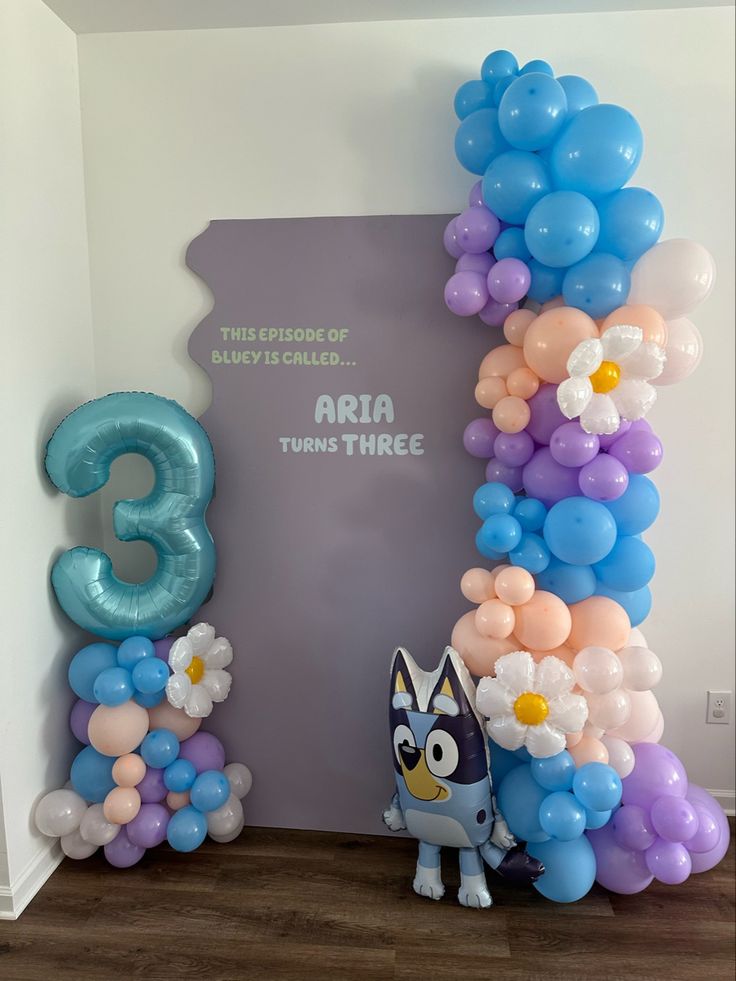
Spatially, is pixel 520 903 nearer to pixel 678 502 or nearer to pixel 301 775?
pixel 301 775

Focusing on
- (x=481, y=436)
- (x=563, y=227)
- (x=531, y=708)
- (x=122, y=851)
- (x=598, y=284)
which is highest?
(x=563, y=227)

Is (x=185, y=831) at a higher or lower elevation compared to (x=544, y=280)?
lower

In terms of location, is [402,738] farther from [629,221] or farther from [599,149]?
[599,149]

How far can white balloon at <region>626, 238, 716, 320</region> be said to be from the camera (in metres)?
1.94

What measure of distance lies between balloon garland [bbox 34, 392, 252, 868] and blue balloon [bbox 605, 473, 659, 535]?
1.15 meters

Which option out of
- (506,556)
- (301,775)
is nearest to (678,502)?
(506,556)

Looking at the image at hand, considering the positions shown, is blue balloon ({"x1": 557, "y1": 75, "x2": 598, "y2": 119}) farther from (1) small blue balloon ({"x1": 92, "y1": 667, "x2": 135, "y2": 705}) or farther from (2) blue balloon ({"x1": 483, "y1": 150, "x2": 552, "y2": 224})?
(1) small blue balloon ({"x1": 92, "y1": 667, "x2": 135, "y2": 705})

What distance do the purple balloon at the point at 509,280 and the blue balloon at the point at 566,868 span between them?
1.44m

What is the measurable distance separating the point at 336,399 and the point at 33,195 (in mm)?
1008

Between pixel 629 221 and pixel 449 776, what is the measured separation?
1.48 meters

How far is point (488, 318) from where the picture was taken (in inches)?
86.3

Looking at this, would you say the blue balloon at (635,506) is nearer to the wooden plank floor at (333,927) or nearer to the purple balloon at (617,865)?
the purple balloon at (617,865)

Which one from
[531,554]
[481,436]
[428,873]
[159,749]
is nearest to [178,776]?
[159,749]

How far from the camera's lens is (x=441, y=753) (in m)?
2.08
